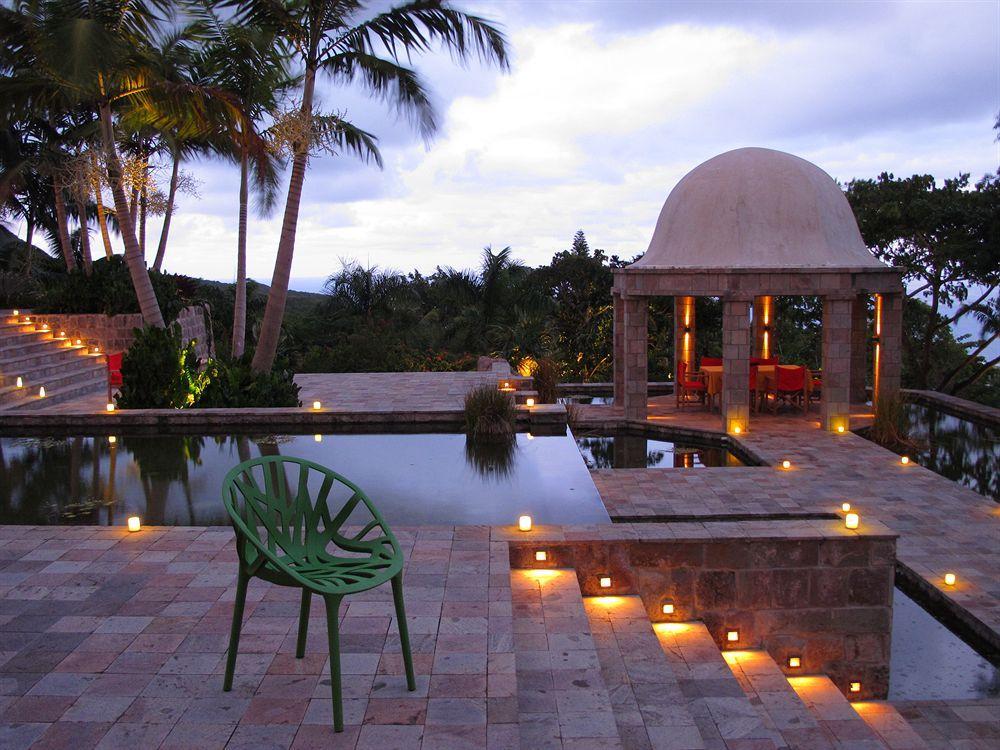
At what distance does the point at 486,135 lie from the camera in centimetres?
2262

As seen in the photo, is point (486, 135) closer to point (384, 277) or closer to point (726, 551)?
point (384, 277)

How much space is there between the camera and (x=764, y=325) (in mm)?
16859

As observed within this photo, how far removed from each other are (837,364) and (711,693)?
9182 mm

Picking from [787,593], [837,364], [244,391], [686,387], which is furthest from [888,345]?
[244,391]

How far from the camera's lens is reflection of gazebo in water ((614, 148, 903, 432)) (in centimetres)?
1267

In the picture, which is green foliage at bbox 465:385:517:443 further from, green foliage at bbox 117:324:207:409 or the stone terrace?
green foliage at bbox 117:324:207:409

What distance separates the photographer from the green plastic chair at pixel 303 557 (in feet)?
10.8

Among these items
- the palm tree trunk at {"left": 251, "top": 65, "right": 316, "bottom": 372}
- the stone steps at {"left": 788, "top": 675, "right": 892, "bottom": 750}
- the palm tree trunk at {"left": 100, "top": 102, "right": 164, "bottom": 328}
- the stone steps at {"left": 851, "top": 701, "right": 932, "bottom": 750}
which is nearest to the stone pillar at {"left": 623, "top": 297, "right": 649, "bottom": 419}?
the palm tree trunk at {"left": 251, "top": 65, "right": 316, "bottom": 372}

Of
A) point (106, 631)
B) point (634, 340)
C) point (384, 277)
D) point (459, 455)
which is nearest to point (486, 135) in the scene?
point (384, 277)

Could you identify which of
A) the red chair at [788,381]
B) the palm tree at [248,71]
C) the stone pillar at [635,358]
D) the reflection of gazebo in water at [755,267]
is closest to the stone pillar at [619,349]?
the reflection of gazebo in water at [755,267]

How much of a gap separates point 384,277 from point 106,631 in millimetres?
21025

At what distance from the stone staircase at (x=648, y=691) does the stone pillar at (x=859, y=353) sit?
411 inches

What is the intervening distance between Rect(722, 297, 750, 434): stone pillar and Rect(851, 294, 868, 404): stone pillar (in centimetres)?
358

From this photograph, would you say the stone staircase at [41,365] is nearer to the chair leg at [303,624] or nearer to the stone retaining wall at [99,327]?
the stone retaining wall at [99,327]
